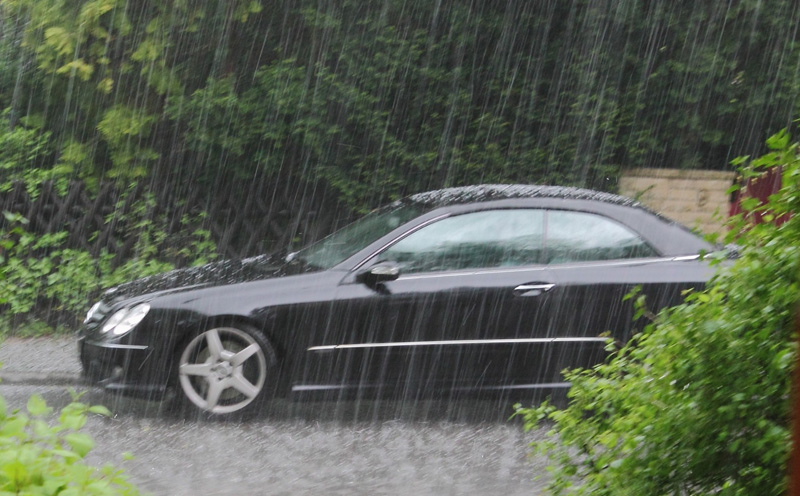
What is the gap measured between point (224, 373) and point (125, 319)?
0.81 metres

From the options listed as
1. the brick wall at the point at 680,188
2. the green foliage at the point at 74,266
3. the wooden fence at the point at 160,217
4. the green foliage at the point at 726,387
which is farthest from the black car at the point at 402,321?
the brick wall at the point at 680,188

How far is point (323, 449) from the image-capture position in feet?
20.0

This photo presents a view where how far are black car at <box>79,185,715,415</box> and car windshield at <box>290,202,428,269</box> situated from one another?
0.46 ft

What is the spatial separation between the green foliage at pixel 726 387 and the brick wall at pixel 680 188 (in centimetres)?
909

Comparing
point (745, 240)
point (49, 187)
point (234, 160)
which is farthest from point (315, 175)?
point (745, 240)

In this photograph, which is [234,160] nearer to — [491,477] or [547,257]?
[547,257]

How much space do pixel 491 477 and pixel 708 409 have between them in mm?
2962

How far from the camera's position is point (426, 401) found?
276 inches

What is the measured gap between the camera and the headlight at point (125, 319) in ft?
A: 22.0

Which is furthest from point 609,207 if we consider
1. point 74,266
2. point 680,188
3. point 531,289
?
point 74,266

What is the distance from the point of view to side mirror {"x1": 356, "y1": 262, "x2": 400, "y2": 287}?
21.9ft

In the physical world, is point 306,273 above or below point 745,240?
below

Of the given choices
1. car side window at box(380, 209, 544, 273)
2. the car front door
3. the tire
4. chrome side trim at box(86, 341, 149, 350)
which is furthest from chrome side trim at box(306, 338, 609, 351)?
chrome side trim at box(86, 341, 149, 350)

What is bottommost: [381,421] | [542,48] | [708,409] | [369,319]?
[381,421]
